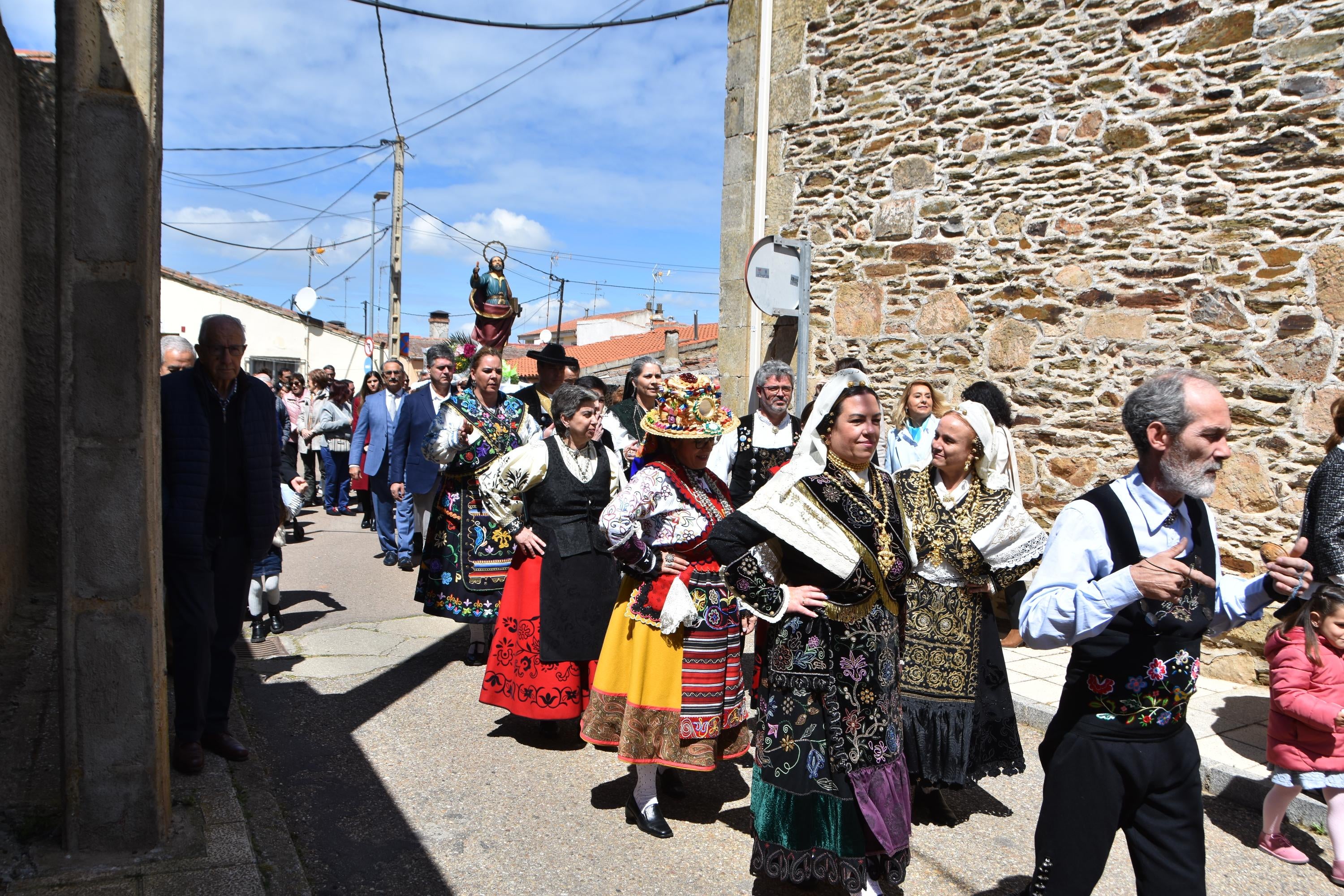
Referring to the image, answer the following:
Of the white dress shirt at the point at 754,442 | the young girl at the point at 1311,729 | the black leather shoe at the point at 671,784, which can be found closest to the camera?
the young girl at the point at 1311,729

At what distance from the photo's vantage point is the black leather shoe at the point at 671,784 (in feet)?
14.4

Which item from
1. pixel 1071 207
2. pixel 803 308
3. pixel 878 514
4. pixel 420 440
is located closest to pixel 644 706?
pixel 878 514

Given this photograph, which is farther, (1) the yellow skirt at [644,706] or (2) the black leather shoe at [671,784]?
(2) the black leather shoe at [671,784]

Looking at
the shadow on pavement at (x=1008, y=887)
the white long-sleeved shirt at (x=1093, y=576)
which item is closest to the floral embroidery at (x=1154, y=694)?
the white long-sleeved shirt at (x=1093, y=576)

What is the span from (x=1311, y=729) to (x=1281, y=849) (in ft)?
1.72

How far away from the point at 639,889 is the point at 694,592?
3.72ft

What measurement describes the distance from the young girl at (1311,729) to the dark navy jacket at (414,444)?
17.9 ft

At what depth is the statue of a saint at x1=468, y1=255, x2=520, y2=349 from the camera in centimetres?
698

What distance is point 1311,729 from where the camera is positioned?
12.9ft

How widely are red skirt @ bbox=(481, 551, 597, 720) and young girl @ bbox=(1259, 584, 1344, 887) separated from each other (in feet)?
10.1

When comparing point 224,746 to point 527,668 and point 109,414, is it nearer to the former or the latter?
point 527,668

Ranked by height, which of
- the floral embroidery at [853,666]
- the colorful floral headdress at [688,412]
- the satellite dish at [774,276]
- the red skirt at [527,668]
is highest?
the satellite dish at [774,276]

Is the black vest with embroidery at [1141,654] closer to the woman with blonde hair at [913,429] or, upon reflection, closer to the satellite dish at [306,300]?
the woman with blonde hair at [913,429]

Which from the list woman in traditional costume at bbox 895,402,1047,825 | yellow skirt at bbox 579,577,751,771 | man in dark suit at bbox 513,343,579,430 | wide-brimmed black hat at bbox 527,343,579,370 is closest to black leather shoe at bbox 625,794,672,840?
yellow skirt at bbox 579,577,751,771
